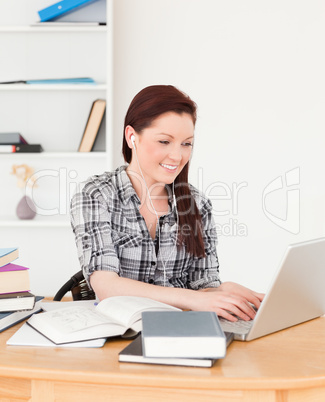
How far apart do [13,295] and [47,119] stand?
7.15 ft

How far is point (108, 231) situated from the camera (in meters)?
1.72

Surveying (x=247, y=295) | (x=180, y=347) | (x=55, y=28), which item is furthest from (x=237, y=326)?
(x=55, y=28)

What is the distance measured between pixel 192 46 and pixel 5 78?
3.84 feet

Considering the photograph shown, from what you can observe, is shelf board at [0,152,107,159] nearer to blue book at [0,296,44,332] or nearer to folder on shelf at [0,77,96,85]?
folder on shelf at [0,77,96,85]

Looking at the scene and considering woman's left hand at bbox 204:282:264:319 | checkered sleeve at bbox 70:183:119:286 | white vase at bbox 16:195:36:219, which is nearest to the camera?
woman's left hand at bbox 204:282:264:319

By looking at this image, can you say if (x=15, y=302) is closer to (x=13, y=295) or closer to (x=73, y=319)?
(x=13, y=295)

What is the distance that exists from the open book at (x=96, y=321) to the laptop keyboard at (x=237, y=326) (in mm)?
136

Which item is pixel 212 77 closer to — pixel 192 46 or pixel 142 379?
pixel 192 46

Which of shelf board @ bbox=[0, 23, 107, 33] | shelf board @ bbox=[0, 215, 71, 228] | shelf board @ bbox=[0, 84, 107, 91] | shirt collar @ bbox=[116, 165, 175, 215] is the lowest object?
shelf board @ bbox=[0, 215, 71, 228]

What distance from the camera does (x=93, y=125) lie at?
3273mm

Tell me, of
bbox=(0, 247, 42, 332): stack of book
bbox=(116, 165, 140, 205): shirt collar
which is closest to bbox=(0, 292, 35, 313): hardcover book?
bbox=(0, 247, 42, 332): stack of book

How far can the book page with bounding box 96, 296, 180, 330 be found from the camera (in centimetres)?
120

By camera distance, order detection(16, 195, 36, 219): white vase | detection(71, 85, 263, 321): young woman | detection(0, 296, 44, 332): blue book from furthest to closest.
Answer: detection(16, 195, 36, 219): white vase, detection(71, 85, 263, 321): young woman, detection(0, 296, 44, 332): blue book

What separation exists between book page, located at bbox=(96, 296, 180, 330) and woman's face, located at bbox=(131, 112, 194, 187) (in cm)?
62
